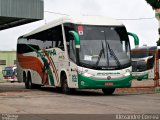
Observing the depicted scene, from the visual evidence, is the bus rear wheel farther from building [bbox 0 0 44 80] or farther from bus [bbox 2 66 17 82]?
bus [bbox 2 66 17 82]

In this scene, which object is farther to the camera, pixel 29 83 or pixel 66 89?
pixel 29 83

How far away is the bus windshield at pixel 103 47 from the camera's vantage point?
19.7 m

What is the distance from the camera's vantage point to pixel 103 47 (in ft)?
65.6

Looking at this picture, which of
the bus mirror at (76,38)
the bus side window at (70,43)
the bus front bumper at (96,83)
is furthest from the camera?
the bus side window at (70,43)

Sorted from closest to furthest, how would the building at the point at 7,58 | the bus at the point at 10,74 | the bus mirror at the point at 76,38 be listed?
the bus mirror at the point at 76,38 → the bus at the point at 10,74 → the building at the point at 7,58

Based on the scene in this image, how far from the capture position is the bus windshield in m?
19.7

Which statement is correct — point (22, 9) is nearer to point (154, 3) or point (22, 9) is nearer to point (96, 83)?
point (96, 83)

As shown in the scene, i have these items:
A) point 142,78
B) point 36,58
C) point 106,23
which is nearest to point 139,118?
point 106,23

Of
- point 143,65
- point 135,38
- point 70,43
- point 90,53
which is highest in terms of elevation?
point 135,38

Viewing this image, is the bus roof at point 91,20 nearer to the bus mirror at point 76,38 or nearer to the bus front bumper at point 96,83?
the bus mirror at point 76,38

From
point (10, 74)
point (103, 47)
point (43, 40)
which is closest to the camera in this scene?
point (103, 47)

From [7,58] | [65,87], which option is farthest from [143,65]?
[7,58]

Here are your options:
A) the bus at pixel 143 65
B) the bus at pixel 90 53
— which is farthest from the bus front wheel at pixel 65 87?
the bus at pixel 143 65

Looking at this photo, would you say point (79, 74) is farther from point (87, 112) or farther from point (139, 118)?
point (139, 118)
